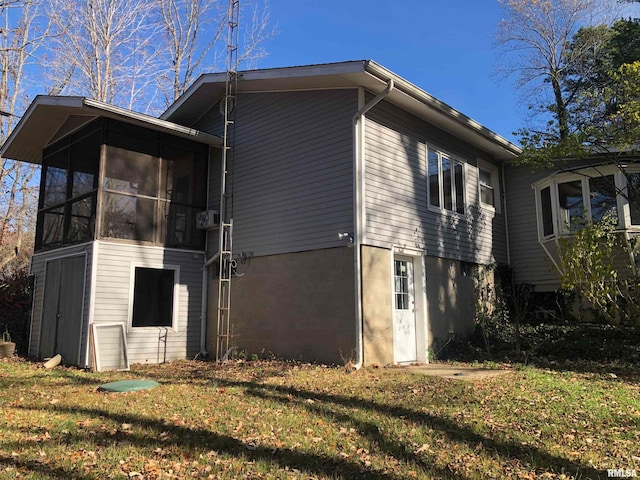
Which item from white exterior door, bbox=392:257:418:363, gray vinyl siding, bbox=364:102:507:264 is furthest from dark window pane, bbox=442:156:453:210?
white exterior door, bbox=392:257:418:363

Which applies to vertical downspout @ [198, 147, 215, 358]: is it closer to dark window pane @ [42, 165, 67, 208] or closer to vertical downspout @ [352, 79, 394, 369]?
dark window pane @ [42, 165, 67, 208]

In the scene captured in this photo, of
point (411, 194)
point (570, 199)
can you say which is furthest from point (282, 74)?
point (570, 199)

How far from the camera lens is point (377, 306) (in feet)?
29.6

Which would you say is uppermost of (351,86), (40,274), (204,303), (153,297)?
(351,86)

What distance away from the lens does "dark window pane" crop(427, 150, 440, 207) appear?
11141mm

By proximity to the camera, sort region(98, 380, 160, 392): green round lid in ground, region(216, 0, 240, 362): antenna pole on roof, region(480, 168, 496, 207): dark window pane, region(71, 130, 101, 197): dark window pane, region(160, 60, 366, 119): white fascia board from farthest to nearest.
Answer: region(480, 168, 496, 207): dark window pane, region(216, 0, 240, 362): antenna pole on roof, region(71, 130, 101, 197): dark window pane, region(160, 60, 366, 119): white fascia board, region(98, 380, 160, 392): green round lid in ground

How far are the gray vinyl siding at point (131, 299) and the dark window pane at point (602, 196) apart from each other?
9722 millimetres

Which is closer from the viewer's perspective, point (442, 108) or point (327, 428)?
point (327, 428)

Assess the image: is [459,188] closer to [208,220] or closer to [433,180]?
[433,180]

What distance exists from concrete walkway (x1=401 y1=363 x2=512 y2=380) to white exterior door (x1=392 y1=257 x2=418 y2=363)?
47cm

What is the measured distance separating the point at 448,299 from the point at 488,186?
166 inches

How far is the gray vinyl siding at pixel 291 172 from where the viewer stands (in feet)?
30.9

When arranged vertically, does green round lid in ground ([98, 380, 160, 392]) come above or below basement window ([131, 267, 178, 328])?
below

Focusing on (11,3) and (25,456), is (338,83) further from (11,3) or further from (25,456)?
(11,3)
